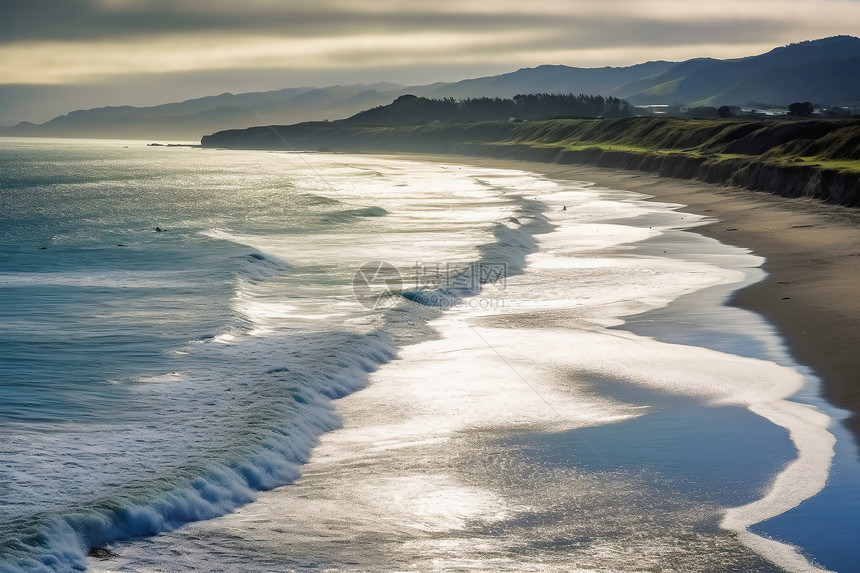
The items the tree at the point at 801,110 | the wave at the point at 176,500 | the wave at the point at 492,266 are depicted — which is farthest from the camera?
the tree at the point at 801,110

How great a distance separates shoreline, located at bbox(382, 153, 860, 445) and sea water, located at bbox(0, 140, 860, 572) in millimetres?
533

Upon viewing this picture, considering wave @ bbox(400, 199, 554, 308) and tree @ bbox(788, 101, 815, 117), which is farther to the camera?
tree @ bbox(788, 101, 815, 117)

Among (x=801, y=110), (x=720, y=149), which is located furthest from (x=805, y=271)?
(x=801, y=110)

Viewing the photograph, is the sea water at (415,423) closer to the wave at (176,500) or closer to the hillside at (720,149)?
the wave at (176,500)

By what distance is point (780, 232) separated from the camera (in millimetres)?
34562

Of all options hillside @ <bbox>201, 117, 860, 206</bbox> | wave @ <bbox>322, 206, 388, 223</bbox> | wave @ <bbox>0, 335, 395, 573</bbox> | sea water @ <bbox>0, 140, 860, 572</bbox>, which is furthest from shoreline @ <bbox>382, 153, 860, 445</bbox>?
wave @ <bbox>322, 206, 388, 223</bbox>

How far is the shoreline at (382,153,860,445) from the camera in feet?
51.2

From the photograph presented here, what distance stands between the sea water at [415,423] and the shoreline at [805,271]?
0.53 m

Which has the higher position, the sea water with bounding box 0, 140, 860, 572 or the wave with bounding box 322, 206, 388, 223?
the wave with bounding box 322, 206, 388, 223

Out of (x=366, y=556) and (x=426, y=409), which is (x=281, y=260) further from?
(x=366, y=556)

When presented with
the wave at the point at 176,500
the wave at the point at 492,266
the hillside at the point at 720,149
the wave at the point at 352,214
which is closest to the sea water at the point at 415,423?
the wave at the point at 176,500

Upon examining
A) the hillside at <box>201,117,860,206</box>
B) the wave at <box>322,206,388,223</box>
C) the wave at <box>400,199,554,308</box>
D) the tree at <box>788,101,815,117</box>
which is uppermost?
the tree at <box>788,101,815,117</box>

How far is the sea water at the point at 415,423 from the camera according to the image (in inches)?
356

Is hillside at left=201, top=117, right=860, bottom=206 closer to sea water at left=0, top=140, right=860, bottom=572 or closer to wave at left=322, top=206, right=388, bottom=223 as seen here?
wave at left=322, top=206, right=388, bottom=223
